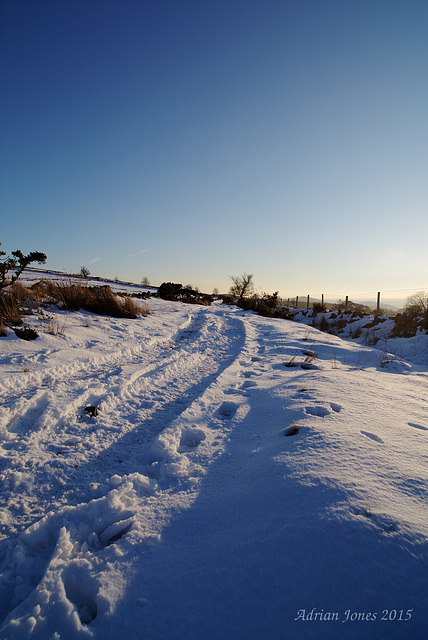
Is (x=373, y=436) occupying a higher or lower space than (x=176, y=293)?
lower

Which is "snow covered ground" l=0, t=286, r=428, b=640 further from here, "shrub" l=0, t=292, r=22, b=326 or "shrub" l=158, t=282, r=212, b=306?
"shrub" l=158, t=282, r=212, b=306

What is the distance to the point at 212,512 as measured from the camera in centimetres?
142

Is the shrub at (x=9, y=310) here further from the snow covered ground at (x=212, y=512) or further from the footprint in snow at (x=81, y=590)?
the footprint in snow at (x=81, y=590)

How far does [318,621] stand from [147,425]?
187 cm

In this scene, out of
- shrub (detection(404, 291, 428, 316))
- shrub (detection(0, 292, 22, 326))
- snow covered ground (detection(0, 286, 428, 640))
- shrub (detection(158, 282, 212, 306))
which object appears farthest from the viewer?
shrub (detection(158, 282, 212, 306))

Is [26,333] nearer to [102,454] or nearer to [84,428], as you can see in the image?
[84,428]

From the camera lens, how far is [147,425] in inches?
97.3

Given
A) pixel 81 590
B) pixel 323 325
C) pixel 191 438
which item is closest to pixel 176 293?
pixel 323 325

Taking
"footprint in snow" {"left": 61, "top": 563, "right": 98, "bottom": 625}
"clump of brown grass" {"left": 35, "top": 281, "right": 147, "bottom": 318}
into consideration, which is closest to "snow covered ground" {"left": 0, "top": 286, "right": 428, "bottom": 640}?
"footprint in snow" {"left": 61, "top": 563, "right": 98, "bottom": 625}

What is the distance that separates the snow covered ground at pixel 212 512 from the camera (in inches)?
36.4

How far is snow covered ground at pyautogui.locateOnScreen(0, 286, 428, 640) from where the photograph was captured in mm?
924

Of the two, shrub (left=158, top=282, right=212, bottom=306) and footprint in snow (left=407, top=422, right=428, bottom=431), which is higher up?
shrub (left=158, top=282, right=212, bottom=306)

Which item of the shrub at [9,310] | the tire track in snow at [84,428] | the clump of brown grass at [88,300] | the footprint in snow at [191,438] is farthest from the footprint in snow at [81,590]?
the clump of brown grass at [88,300]

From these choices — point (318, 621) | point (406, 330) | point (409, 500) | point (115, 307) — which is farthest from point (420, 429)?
point (406, 330)
